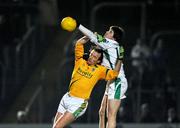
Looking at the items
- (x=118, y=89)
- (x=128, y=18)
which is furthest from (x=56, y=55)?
(x=118, y=89)

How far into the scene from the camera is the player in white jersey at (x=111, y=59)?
1694 cm

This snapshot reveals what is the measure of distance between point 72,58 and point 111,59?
15.1 ft

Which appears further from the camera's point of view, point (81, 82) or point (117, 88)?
point (117, 88)

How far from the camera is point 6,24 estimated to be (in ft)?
78.2

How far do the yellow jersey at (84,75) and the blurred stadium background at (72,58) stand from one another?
3.98m

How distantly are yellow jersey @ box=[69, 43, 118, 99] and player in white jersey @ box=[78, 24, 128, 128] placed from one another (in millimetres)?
334

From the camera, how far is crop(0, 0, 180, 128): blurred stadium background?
21.5 metres

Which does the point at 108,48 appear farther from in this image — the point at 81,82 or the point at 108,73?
the point at 81,82

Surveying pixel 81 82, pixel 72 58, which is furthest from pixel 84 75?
pixel 72 58

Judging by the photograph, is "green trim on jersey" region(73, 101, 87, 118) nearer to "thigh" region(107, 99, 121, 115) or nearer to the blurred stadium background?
"thigh" region(107, 99, 121, 115)

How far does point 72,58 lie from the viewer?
21.9 m

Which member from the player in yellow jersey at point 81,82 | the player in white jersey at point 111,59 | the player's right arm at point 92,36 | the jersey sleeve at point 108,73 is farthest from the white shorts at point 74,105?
the player's right arm at point 92,36

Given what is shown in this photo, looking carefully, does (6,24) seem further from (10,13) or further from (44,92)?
(44,92)

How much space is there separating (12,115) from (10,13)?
293cm
